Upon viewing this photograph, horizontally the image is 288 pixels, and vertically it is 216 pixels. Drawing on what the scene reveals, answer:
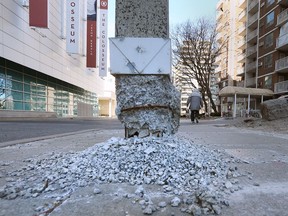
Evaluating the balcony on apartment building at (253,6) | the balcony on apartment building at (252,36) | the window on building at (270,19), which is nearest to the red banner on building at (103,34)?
the window on building at (270,19)

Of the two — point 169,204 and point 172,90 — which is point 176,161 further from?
point 172,90

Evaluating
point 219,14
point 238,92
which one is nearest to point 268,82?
point 238,92

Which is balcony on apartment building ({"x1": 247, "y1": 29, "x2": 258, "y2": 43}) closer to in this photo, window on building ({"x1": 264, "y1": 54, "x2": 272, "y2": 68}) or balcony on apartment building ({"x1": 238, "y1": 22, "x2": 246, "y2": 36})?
balcony on apartment building ({"x1": 238, "y1": 22, "x2": 246, "y2": 36})

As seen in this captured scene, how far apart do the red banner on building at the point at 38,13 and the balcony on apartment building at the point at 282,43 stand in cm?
2831

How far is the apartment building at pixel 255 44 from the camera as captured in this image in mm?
33531

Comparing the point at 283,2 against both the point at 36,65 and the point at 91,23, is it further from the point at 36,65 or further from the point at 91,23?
the point at 36,65

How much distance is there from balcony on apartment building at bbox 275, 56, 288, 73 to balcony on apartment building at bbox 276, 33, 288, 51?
1.62m

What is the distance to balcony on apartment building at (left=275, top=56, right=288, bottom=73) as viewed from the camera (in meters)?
32.1

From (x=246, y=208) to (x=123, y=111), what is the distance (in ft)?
5.20

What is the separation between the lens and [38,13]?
18.5 m

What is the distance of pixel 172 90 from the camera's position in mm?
2881

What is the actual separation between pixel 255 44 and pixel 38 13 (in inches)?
1476

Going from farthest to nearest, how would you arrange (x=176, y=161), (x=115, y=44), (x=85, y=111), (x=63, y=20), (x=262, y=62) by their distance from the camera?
(x=262, y=62)
(x=85, y=111)
(x=63, y=20)
(x=115, y=44)
(x=176, y=161)

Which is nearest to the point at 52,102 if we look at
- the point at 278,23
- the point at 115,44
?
the point at 115,44
